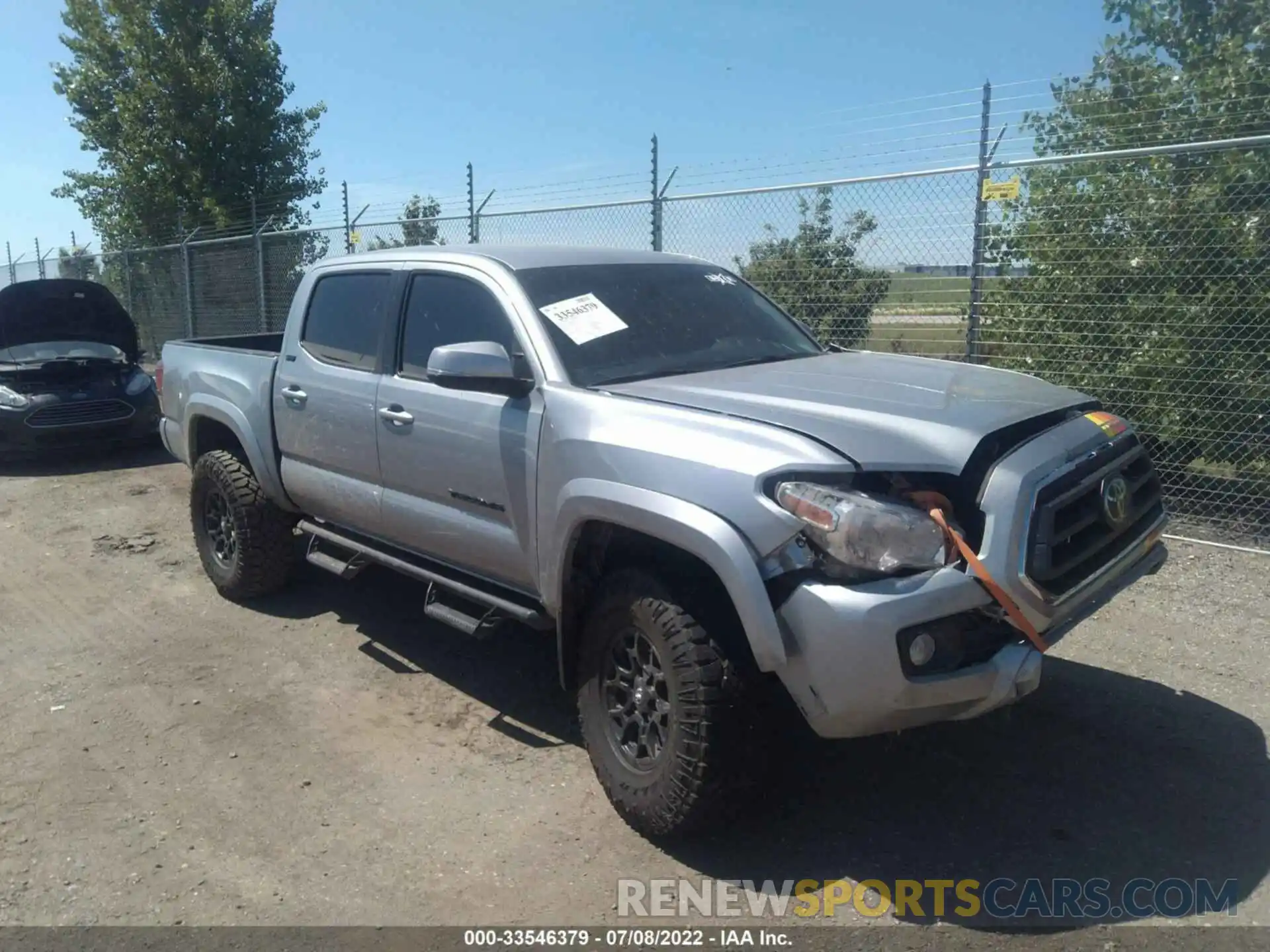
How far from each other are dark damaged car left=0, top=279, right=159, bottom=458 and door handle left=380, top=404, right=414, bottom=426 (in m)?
6.97

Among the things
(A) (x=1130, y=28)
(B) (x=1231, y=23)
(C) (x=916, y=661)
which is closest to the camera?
(C) (x=916, y=661)

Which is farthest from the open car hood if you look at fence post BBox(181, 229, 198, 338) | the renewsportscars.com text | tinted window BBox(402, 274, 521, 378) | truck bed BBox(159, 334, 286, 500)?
the renewsportscars.com text

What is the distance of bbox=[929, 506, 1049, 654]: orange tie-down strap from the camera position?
2891 millimetres

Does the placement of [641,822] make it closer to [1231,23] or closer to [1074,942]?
[1074,942]

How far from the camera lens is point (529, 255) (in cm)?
445

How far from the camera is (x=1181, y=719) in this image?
4.15 m

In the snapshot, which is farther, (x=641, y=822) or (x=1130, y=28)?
(x=1130, y=28)

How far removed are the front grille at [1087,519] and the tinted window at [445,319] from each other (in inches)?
82.1

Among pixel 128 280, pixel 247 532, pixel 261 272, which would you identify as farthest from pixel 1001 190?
pixel 128 280

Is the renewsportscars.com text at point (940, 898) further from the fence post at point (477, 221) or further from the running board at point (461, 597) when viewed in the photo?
the fence post at point (477, 221)

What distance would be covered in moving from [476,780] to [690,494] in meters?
1.57

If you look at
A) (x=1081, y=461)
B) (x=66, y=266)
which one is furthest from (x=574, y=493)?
(x=66, y=266)

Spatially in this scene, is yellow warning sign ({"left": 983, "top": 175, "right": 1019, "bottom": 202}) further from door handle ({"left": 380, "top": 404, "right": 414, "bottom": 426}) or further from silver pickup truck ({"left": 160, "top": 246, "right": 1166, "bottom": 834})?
door handle ({"left": 380, "top": 404, "right": 414, "bottom": 426})

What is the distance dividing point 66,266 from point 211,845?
2208 cm
